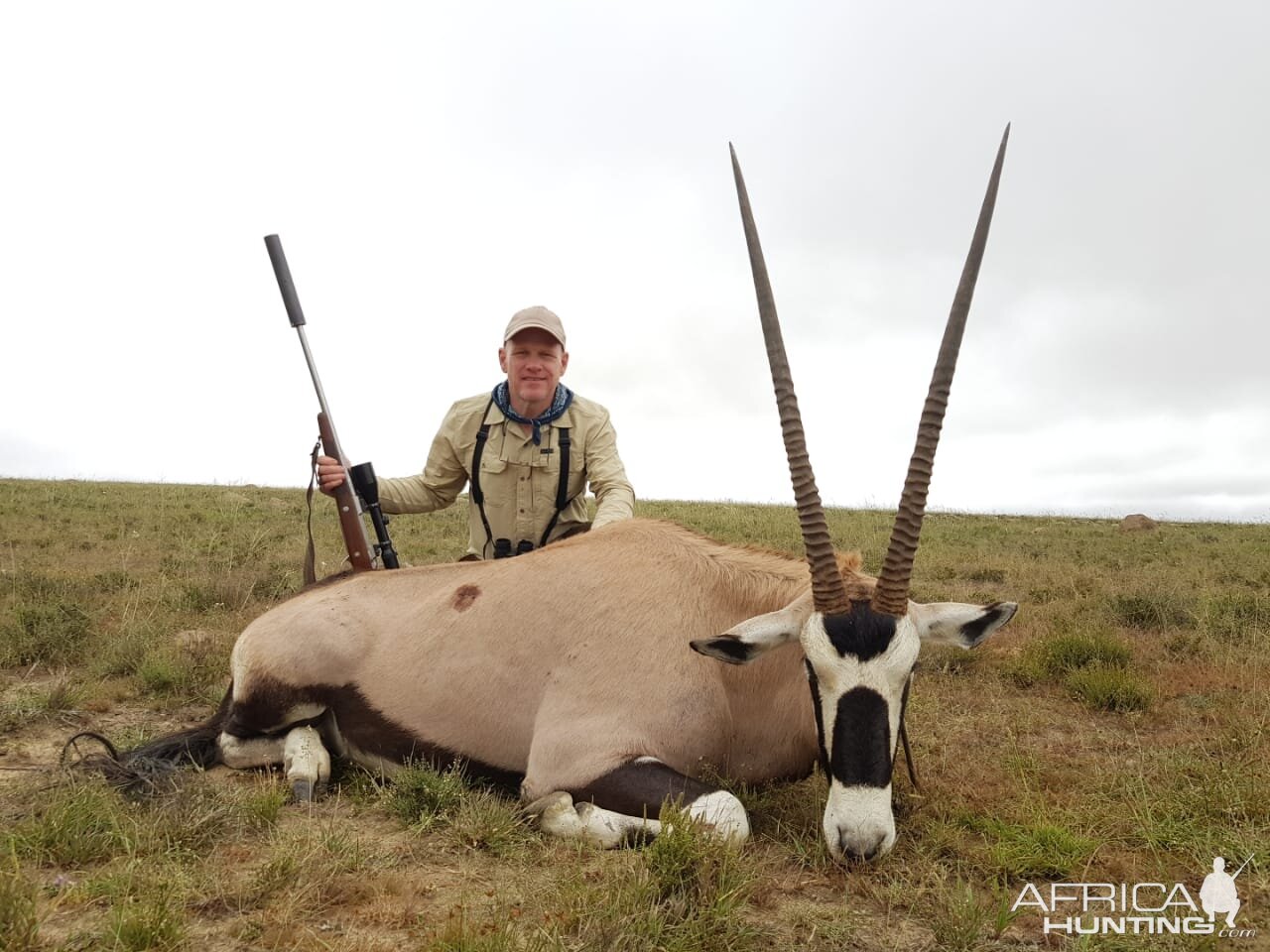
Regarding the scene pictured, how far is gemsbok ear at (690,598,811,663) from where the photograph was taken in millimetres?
3715

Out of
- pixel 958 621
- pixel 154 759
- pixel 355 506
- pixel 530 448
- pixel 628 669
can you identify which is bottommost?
pixel 154 759

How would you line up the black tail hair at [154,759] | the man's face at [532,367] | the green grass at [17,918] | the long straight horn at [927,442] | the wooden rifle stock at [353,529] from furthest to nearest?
the man's face at [532,367], the wooden rifle stock at [353,529], the black tail hair at [154,759], the long straight horn at [927,442], the green grass at [17,918]

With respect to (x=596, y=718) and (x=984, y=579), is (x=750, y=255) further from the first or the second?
(x=984, y=579)

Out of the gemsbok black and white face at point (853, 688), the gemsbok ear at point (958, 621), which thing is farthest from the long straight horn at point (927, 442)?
the gemsbok ear at point (958, 621)

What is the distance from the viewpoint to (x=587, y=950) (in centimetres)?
255

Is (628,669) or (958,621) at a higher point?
(958,621)

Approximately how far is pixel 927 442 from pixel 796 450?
0.56 meters

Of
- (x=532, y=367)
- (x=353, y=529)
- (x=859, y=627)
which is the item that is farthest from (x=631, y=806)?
(x=532, y=367)

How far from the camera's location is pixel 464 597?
4629 mm

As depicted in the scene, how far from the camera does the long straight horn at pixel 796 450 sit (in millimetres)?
3645

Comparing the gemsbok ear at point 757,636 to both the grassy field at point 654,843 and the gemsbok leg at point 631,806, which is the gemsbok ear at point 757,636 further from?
the grassy field at point 654,843

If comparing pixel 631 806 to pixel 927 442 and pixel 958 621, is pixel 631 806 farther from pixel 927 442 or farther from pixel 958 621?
pixel 927 442

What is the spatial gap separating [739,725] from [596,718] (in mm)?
666

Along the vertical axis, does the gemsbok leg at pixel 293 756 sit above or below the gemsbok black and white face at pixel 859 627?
below
